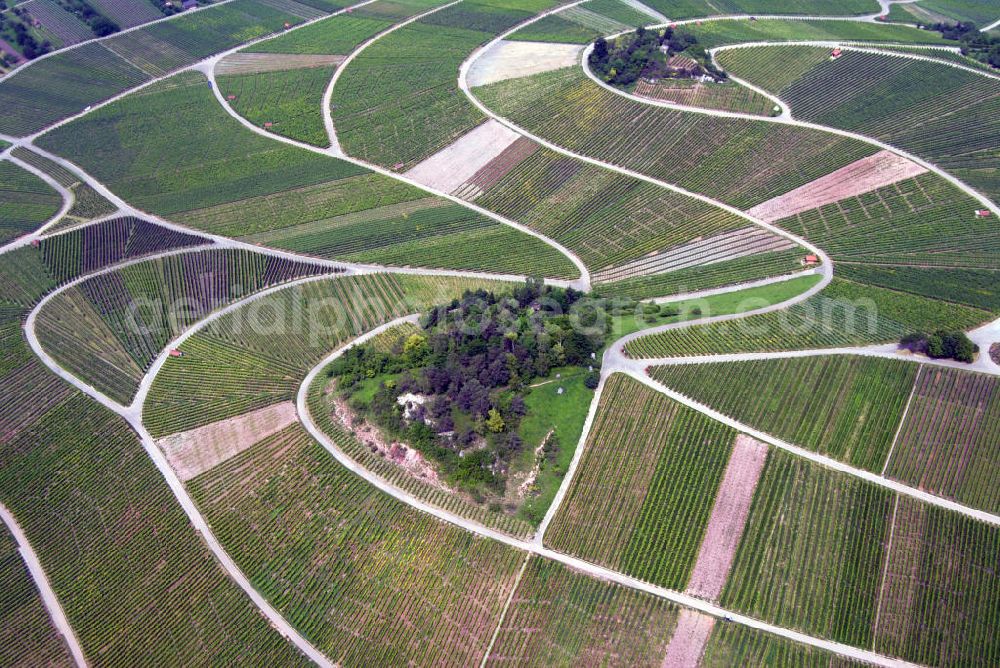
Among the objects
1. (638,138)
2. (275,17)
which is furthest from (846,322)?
(275,17)

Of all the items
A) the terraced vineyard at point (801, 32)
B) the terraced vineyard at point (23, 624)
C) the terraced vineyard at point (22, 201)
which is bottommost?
the terraced vineyard at point (23, 624)

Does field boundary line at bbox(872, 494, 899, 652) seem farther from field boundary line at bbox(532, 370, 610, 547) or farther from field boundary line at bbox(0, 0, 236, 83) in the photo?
field boundary line at bbox(0, 0, 236, 83)

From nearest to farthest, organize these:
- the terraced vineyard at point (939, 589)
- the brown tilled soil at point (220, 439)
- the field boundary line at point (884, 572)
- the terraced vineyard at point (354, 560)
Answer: the terraced vineyard at point (939, 589) < the field boundary line at point (884, 572) < the terraced vineyard at point (354, 560) < the brown tilled soil at point (220, 439)

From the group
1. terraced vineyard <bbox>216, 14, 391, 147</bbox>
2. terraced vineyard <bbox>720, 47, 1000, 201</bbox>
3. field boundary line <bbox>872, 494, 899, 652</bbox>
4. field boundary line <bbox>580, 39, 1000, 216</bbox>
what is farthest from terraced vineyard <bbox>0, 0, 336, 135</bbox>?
field boundary line <bbox>872, 494, 899, 652</bbox>

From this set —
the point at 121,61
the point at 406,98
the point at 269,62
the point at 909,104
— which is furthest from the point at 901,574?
the point at 121,61

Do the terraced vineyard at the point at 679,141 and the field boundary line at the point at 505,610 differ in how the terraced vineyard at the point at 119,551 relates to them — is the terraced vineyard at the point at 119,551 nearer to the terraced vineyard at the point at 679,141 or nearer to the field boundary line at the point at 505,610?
the field boundary line at the point at 505,610

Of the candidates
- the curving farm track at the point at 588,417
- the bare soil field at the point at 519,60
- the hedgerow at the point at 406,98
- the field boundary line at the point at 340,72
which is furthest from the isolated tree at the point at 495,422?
the bare soil field at the point at 519,60
